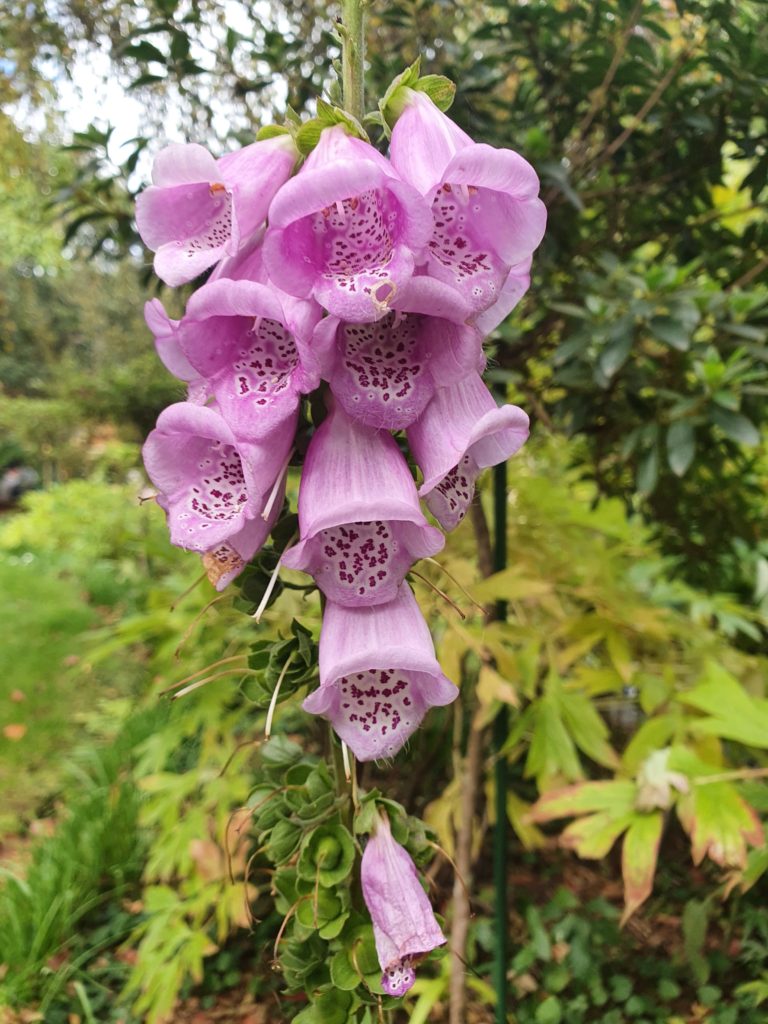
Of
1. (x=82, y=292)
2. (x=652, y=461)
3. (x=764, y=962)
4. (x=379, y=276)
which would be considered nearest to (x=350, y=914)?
(x=379, y=276)

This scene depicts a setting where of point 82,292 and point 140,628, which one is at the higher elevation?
point 140,628

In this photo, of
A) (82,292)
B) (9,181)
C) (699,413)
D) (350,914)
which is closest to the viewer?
(350,914)

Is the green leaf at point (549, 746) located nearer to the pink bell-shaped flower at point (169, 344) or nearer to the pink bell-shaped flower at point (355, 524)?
the pink bell-shaped flower at point (355, 524)

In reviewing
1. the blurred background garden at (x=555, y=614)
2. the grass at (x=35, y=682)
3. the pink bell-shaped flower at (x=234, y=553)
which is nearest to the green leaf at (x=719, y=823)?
the blurred background garden at (x=555, y=614)

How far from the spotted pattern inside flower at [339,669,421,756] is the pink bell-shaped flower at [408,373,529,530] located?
14 cm

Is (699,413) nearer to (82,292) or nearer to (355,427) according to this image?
(355,427)

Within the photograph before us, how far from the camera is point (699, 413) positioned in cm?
115

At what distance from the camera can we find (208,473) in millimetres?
585

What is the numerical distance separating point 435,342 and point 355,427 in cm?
9

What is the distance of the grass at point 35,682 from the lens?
8.77ft

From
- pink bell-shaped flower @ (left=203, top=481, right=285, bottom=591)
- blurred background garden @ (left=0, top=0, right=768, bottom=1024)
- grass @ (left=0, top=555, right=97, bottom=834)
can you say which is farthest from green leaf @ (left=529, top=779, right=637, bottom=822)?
grass @ (left=0, top=555, right=97, bottom=834)

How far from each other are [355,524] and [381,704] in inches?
5.8

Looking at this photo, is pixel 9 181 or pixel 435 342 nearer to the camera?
pixel 435 342

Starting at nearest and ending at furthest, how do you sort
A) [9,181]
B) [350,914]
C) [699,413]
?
1. [350,914]
2. [699,413]
3. [9,181]
